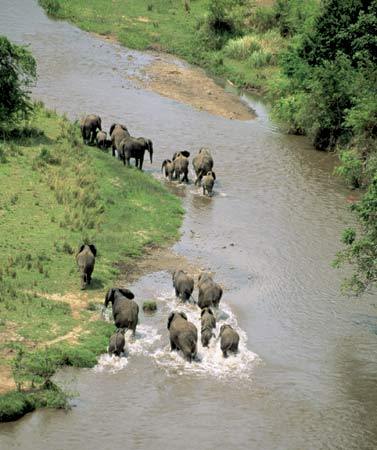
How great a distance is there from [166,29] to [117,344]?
39.6 metres

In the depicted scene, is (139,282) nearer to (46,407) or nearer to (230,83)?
(46,407)

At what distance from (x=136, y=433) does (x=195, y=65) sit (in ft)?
121

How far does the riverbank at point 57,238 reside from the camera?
18.1 metres

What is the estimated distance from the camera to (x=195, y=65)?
167 ft

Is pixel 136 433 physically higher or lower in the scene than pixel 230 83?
lower

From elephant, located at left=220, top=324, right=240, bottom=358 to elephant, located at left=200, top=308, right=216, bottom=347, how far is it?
294 mm

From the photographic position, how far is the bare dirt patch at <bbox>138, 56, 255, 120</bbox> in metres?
42.6

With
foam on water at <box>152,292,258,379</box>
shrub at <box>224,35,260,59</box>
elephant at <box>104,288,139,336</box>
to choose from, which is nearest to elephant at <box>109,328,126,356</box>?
foam on water at <box>152,292,258,379</box>

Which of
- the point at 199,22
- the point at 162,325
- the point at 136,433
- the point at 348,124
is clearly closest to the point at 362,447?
the point at 136,433

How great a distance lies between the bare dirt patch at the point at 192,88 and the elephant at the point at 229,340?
23087mm

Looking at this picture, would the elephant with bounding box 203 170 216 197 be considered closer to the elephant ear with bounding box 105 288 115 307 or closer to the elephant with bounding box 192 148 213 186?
the elephant with bounding box 192 148 213 186

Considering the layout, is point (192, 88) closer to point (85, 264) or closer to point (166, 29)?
point (166, 29)

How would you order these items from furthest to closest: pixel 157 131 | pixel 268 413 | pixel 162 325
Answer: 1. pixel 157 131
2. pixel 162 325
3. pixel 268 413

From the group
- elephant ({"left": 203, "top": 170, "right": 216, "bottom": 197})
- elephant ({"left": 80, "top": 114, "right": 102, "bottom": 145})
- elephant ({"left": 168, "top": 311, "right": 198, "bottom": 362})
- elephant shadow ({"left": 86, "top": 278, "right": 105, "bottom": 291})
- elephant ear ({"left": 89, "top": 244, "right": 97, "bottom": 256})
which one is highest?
elephant ({"left": 80, "top": 114, "right": 102, "bottom": 145})
